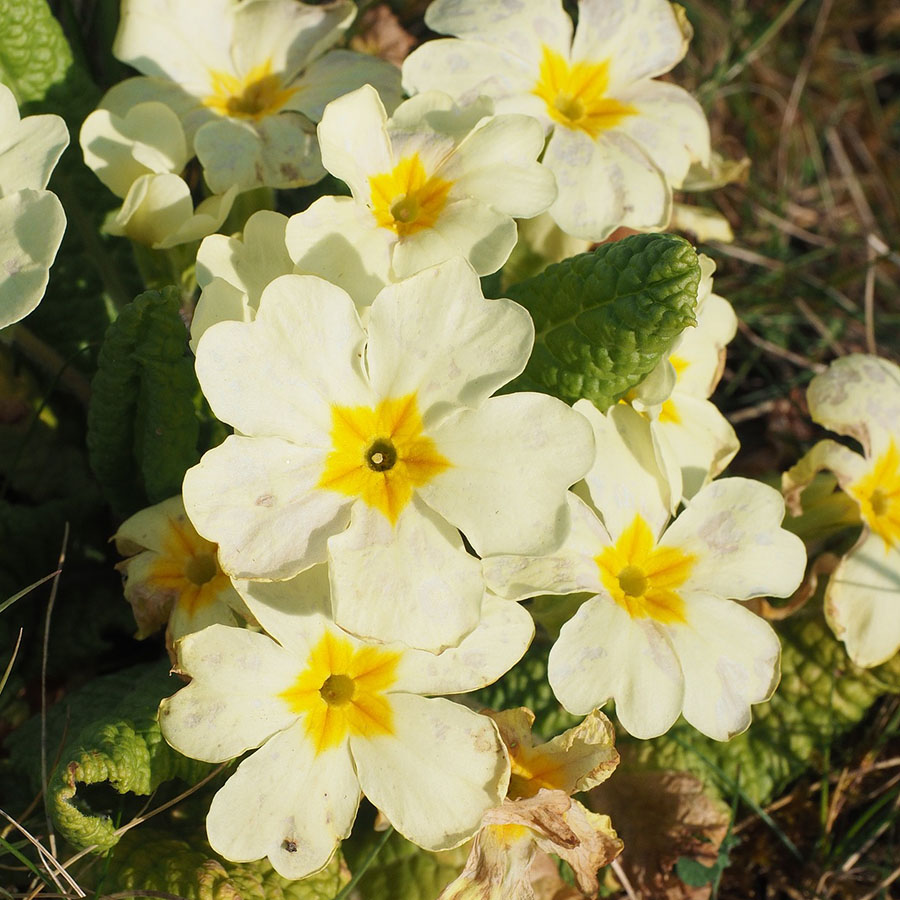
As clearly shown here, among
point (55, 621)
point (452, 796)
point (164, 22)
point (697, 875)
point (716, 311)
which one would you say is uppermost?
point (164, 22)

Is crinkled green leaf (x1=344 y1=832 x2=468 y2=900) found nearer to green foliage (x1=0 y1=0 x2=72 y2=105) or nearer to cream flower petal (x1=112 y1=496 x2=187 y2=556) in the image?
cream flower petal (x1=112 y1=496 x2=187 y2=556)

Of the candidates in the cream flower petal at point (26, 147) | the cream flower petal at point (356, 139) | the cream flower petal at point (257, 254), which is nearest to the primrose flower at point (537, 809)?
the cream flower petal at point (257, 254)

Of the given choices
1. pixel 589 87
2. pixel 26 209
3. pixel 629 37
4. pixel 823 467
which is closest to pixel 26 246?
pixel 26 209

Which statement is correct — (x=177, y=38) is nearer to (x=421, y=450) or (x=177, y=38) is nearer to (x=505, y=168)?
(x=505, y=168)

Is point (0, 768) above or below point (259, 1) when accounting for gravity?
below

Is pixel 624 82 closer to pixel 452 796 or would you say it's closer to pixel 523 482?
pixel 523 482

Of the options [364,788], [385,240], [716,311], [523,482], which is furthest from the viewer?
[716,311]

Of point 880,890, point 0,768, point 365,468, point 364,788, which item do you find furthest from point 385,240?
point 880,890

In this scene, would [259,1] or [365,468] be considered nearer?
[365,468]
